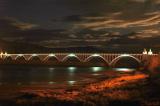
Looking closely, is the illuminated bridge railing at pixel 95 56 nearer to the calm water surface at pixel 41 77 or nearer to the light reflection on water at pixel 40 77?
the calm water surface at pixel 41 77

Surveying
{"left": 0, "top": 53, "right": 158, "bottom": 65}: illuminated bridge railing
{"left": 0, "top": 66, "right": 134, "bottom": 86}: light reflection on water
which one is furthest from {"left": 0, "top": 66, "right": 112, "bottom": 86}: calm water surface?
{"left": 0, "top": 53, "right": 158, "bottom": 65}: illuminated bridge railing

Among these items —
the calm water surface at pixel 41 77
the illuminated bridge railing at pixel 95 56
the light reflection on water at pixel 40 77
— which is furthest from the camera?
the illuminated bridge railing at pixel 95 56

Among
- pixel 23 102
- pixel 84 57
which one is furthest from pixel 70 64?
pixel 23 102

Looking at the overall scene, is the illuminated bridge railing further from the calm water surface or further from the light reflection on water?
the light reflection on water

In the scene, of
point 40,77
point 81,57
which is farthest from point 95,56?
point 40,77

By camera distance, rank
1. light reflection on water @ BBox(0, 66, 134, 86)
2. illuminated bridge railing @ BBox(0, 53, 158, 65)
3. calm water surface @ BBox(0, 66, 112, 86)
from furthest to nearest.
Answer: illuminated bridge railing @ BBox(0, 53, 158, 65)
calm water surface @ BBox(0, 66, 112, 86)
light reflection on water @ BBox(0, 66, 134, 86)

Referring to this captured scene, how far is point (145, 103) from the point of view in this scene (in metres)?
21.1

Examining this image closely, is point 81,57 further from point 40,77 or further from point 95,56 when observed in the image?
point 40,77

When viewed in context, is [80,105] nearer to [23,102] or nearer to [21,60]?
[23,102]

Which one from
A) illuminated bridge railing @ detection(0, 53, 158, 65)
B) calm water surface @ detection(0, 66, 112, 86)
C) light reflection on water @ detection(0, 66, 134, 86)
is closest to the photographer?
light reflection on water @ detection(0, 66, 134, 86)

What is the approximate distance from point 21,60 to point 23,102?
162651 millimetres

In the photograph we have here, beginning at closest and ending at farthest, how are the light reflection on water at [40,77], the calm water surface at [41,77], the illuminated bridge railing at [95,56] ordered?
the light reflection on water at [40,77] < the calm water surface at [41,77] < the illuminated bridge railing at [95,56]

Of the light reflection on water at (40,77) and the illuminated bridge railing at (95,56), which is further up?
the illuminated bridge railing at (95,56)

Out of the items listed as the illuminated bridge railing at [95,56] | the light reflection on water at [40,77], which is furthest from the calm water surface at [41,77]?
the illuminated bridge railing at [95,56]
